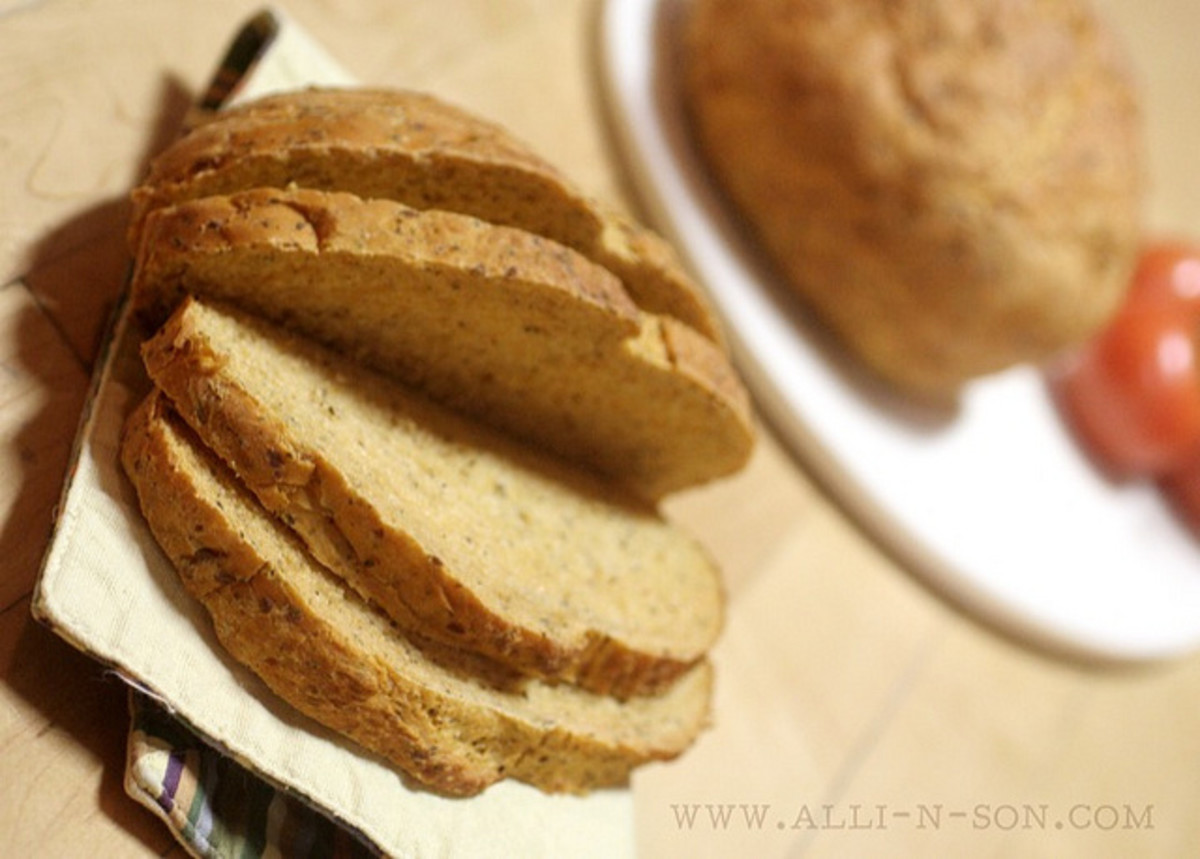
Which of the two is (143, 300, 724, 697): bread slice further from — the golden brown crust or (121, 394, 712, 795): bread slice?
the golden brown crust

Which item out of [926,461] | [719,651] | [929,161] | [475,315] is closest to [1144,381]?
[926,461]

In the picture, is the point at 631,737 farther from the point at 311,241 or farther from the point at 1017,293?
the point at 1017,293

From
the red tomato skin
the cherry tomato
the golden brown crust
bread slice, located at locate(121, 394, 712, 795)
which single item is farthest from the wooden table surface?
the red tomato skin

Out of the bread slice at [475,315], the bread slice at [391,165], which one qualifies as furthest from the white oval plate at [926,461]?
the bread slice at [391,165]

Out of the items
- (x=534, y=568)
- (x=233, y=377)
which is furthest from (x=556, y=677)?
(x=233, y=377)

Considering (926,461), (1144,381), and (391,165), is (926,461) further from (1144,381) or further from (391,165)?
(391,165)
